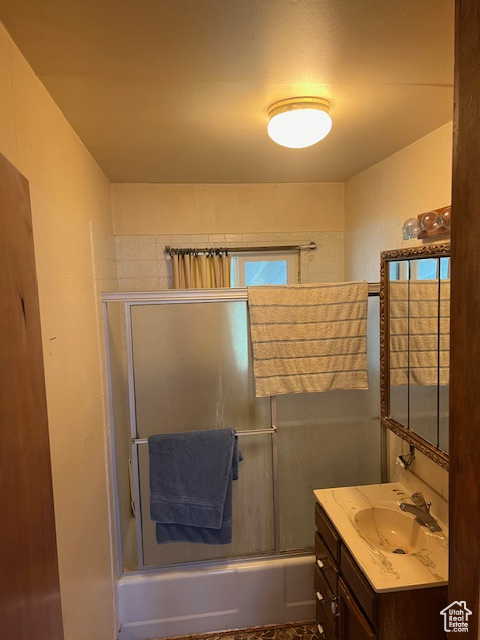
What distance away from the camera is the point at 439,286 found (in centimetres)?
160

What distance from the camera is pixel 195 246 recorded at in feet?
8.95

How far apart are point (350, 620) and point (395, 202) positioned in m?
1.89

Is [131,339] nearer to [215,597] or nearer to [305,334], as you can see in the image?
[305,334]

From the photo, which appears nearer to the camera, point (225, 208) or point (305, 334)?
point (305, 334)

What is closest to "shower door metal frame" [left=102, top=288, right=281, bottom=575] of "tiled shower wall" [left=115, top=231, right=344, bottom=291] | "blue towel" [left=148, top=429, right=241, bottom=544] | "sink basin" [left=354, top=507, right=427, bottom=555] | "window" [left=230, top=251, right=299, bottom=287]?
"blue towel" [left=148, top=429, right=241, bottom=544]

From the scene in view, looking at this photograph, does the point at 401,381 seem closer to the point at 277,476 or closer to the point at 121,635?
the point at 277,476

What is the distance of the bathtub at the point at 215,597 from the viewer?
2.07 metres

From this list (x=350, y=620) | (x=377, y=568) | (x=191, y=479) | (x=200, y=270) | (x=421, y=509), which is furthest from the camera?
(x=200, y=270)

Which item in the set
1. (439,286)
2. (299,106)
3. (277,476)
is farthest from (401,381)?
(299,106)

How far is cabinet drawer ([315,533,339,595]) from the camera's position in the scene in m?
1.63

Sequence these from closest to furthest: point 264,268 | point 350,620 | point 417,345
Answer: point 350,620 → point 417,345 → point 264,268

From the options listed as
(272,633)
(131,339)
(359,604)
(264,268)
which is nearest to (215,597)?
(272,633)

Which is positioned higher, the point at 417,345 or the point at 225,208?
the point at 225,208

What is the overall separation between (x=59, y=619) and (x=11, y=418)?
0.63 m
